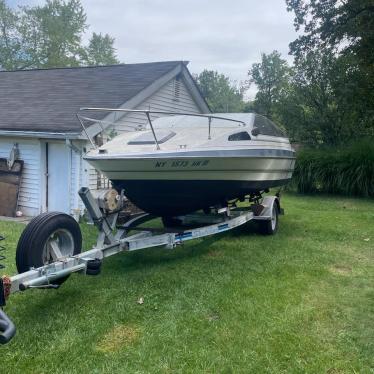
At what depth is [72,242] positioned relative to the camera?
14.0ft

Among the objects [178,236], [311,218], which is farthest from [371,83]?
[178,236]

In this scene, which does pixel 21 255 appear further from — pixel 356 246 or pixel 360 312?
pixel 356 246

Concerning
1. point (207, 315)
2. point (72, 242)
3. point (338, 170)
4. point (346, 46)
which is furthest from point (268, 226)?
point (346, 46)

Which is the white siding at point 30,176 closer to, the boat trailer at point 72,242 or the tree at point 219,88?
the boat trailer at point 72,242

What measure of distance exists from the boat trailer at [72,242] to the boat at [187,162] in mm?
326

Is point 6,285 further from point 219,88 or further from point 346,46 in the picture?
point 219,88

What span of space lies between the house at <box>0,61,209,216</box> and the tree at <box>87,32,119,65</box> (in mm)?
38441

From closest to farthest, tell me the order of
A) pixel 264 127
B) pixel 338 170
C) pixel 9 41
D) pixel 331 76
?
pixel 264 127
pixel 338 170
pixel 331 76
pixel 9 41

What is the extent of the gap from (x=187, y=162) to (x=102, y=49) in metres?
49.6

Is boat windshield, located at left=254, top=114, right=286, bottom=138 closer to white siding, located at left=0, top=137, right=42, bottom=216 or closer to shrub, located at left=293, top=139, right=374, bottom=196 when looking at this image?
white siding, located at left=0, top=137, right=42, bottom=216

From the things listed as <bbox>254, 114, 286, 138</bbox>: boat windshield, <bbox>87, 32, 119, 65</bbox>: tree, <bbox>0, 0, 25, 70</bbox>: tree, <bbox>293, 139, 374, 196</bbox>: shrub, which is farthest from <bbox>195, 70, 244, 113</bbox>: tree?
<bbox>254, 114, 286, 138</bbox>: boat windshield

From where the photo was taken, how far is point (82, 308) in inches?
155

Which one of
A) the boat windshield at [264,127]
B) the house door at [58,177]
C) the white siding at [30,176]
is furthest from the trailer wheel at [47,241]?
the white siding at [30,176]

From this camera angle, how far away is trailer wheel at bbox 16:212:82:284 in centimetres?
376
